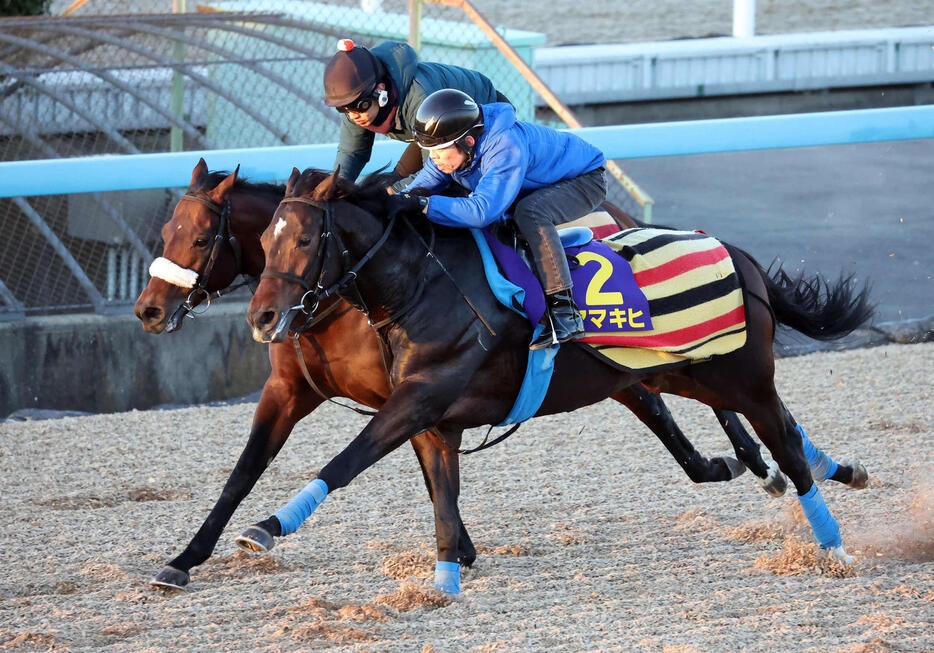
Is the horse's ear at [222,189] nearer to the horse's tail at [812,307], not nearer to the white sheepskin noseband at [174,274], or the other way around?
the white sheepskin noseband at [174,274]

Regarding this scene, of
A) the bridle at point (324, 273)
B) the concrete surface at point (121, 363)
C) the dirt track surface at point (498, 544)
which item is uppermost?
the bridle at point (324, 273)

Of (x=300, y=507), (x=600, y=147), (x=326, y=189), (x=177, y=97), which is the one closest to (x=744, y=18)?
(x=177, y=97)

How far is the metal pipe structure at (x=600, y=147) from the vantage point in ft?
21.4

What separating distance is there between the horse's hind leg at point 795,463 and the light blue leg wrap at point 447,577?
4.05 ft

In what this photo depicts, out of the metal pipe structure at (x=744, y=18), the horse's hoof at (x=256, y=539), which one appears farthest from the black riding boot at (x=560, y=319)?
the metal pipe structure at (x=744, y=18)

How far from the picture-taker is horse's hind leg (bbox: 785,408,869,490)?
15.8 feet

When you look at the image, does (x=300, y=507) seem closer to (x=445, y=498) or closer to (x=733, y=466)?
(x=445, y=498)

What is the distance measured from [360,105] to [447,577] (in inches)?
64.7

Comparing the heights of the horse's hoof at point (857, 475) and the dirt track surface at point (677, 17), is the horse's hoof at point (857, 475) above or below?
above

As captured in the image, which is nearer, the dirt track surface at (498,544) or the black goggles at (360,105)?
the dirt track surface at (498,544)

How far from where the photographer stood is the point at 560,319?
4.18 meters

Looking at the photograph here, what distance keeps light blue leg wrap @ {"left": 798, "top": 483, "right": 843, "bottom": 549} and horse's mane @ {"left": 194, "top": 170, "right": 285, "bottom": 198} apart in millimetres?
2225

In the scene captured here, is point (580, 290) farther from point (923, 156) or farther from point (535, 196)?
point (923, 156)

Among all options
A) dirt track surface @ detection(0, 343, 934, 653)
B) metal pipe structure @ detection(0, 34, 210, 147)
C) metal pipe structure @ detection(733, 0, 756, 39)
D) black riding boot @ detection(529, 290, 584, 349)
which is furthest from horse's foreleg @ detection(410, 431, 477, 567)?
metal pipe structure @ detection(733, 0, 756, 39)
